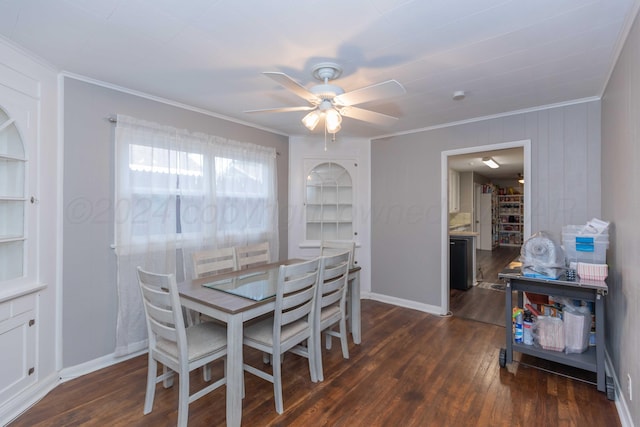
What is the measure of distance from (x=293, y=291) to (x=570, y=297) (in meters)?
2.10

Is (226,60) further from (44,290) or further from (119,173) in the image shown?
(44,290)

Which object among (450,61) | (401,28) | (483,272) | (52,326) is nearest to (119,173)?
(52,326)

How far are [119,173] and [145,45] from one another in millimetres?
1139

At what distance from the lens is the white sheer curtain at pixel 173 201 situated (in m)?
2.61

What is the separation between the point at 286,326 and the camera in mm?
2188

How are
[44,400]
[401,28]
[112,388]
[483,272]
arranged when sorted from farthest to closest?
1. [483,272]
2. [112,388]
3. [44,400]
4. [401,28]

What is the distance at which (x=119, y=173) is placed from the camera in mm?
2572

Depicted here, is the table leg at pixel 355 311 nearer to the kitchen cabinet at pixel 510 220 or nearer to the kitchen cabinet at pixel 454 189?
the kitchen cabinet at pixel 454 189

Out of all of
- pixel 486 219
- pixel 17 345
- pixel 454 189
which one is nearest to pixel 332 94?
pixel 17 345

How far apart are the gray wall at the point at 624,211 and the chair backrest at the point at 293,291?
1826mm

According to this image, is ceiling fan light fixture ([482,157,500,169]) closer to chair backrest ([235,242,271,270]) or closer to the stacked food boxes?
the stacked food boxes

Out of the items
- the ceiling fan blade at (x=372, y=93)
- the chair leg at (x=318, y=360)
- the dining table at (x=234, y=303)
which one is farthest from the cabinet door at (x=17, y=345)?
the ceiling fan blade at (x=372, y=93)

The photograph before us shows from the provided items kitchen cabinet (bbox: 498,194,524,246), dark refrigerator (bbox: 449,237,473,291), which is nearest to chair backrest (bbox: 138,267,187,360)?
dark refrigerator (bbox: 449,237,473,291)

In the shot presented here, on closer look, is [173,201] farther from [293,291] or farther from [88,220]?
[293,291]
